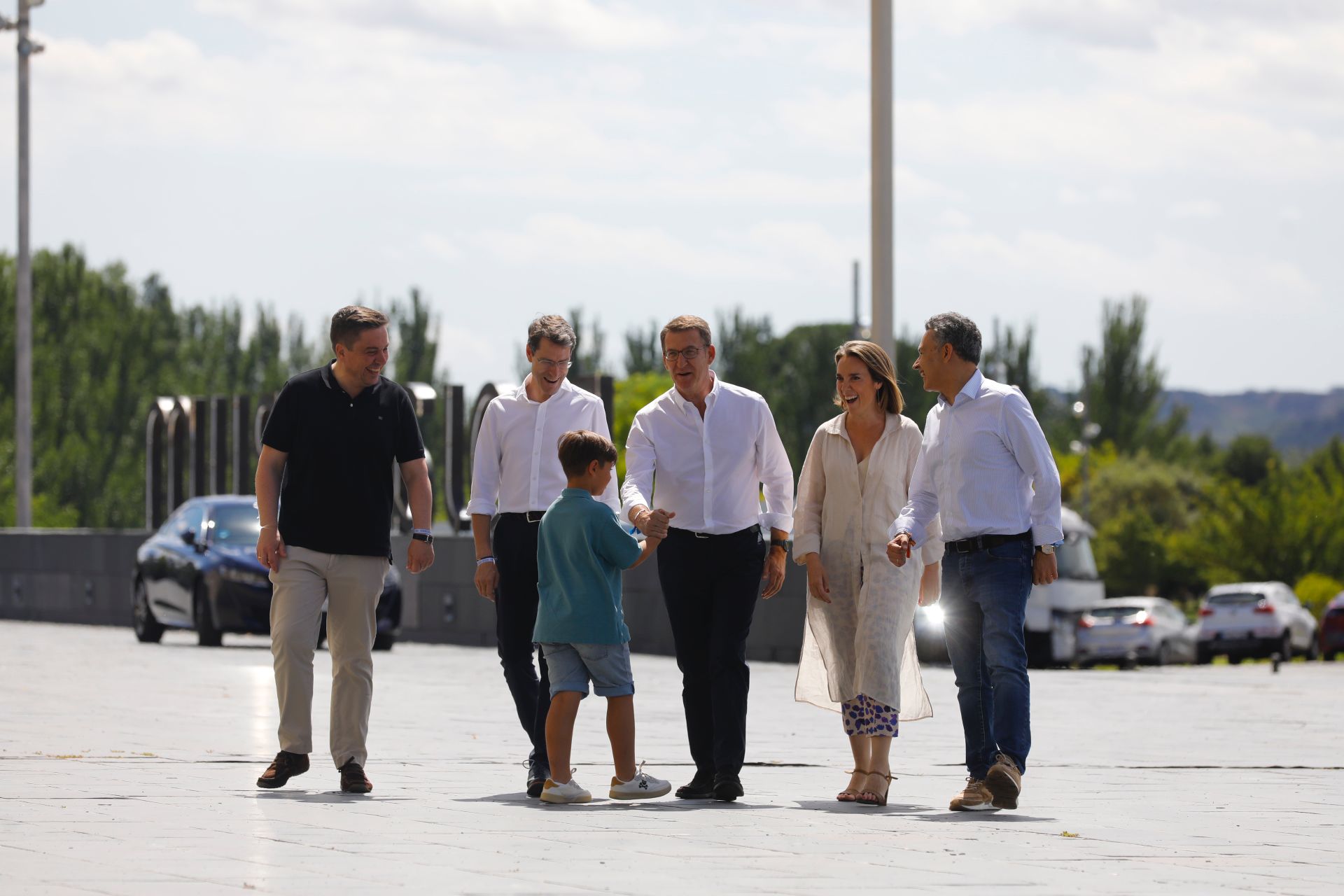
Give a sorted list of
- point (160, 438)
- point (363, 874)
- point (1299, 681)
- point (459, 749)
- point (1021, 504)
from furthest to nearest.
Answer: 1. point (160, 438)
2. point (1299, 681)
3. point (459, 749)
4. point (1021, 504)
5. point (363, 874)

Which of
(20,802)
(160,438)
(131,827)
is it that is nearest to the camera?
(131,827)

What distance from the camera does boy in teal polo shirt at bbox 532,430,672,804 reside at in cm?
829

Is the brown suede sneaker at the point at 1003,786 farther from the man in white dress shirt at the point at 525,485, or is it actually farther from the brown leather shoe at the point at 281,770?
the brown leather shoe at the point at 281,770

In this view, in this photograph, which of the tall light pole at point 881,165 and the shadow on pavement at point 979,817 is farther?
the tall light pole at point 881,165

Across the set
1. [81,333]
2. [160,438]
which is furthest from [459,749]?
[81,333]

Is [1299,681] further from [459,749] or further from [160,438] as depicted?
[160,438]

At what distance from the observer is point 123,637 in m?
24.0

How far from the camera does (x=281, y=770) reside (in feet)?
28.2

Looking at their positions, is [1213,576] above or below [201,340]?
below

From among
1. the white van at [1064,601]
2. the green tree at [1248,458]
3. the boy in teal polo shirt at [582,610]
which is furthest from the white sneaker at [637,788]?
the green tree at [1248,458]

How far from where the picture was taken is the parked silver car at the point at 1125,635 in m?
38.6

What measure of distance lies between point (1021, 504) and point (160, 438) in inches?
1064

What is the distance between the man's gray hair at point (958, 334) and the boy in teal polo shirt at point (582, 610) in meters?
1.37

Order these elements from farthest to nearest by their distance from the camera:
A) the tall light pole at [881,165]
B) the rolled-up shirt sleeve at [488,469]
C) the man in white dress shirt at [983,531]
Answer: the tall light pole at [881,165], the rolled-up shirt sleeve at [488,469], the man in white dress shirt at [983,531]
